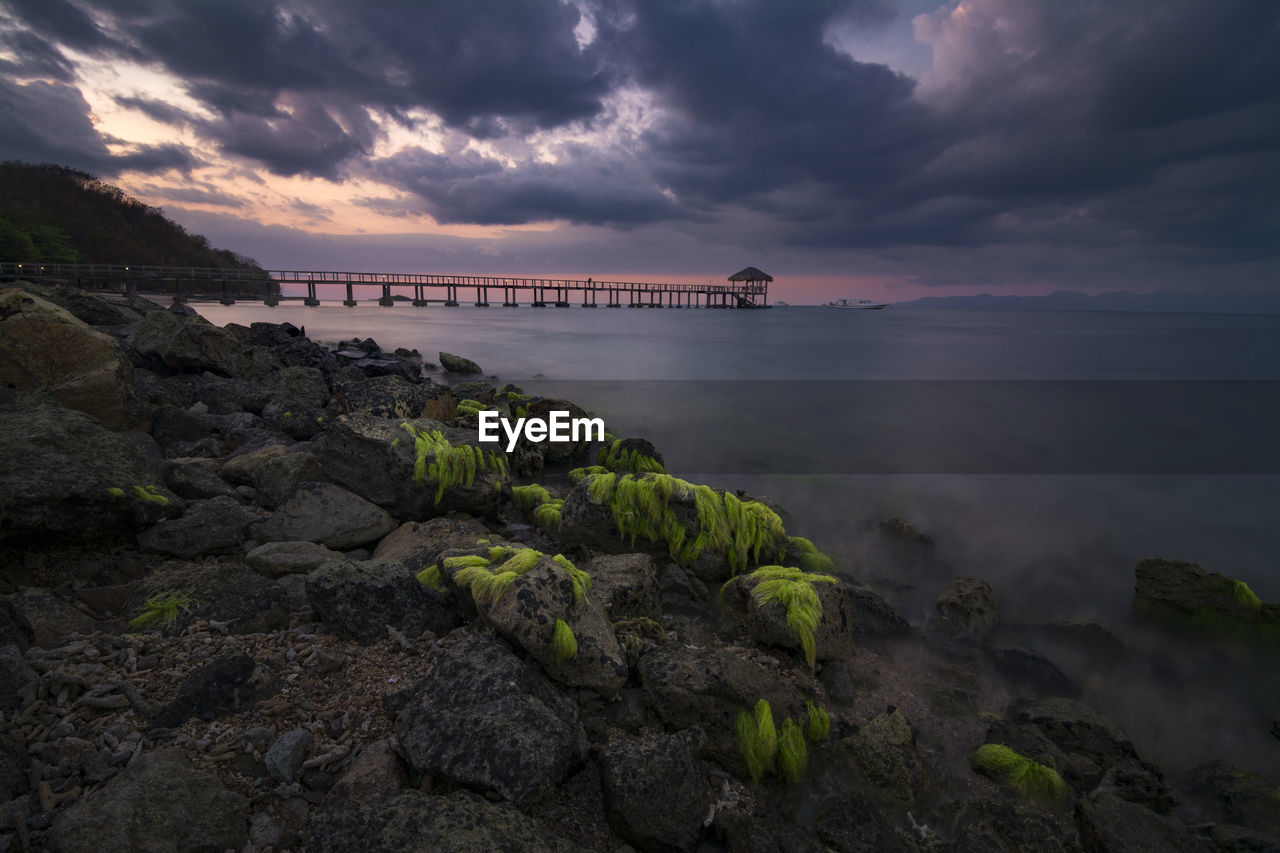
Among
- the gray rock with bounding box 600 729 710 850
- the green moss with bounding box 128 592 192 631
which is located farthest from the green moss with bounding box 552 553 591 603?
the green moss with bounding box 128 592 192 631

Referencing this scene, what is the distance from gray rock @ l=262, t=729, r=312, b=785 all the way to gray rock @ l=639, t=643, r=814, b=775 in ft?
6.22

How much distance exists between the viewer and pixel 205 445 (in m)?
7.43

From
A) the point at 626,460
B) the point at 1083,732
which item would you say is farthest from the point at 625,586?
the point at 626,460

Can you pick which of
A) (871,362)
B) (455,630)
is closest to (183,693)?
(455,630)

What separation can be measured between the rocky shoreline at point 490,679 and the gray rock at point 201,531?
2cm

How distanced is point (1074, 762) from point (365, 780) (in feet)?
14.8

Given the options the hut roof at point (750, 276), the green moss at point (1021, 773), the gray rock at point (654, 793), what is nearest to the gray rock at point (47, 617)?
Answer: the gray rock at point (654, 793)

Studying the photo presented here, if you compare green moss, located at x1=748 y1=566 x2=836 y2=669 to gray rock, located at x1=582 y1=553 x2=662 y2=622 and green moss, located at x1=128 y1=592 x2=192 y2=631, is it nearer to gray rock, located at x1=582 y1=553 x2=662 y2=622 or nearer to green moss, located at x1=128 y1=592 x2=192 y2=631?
gray rock, located at x1=582 y1=553 x2=662 y2=622

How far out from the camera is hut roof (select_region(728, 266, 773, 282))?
420 feet

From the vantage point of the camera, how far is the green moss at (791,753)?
3.56 m

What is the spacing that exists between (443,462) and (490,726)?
401cm

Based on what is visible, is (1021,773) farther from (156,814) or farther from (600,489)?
(156,814)

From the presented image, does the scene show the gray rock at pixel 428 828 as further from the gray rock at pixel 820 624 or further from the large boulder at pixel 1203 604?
the large boulder at pixel 1203 604

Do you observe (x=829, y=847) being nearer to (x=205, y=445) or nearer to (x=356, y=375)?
(x=205, y=445)
